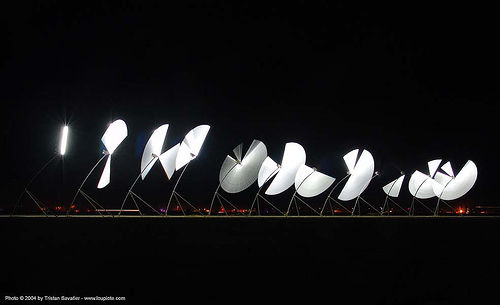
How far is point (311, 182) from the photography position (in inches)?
1037

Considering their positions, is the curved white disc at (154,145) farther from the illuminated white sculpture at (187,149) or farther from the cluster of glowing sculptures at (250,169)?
the illuminated white sculpture at (187,149)

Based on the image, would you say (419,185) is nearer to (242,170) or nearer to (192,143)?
(242,170)

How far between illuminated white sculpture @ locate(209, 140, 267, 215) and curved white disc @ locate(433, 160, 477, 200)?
13907 mm

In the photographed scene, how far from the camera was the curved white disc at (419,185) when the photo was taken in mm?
30631

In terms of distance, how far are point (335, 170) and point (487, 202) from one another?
16171 millimetres

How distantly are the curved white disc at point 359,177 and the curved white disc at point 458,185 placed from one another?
21.9 ft

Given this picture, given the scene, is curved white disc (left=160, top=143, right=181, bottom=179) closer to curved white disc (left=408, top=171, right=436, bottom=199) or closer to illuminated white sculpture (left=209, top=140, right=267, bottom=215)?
illuminated white sculpture (left=209, top=140, right=267, bottom=215)

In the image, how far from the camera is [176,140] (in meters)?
33.4
